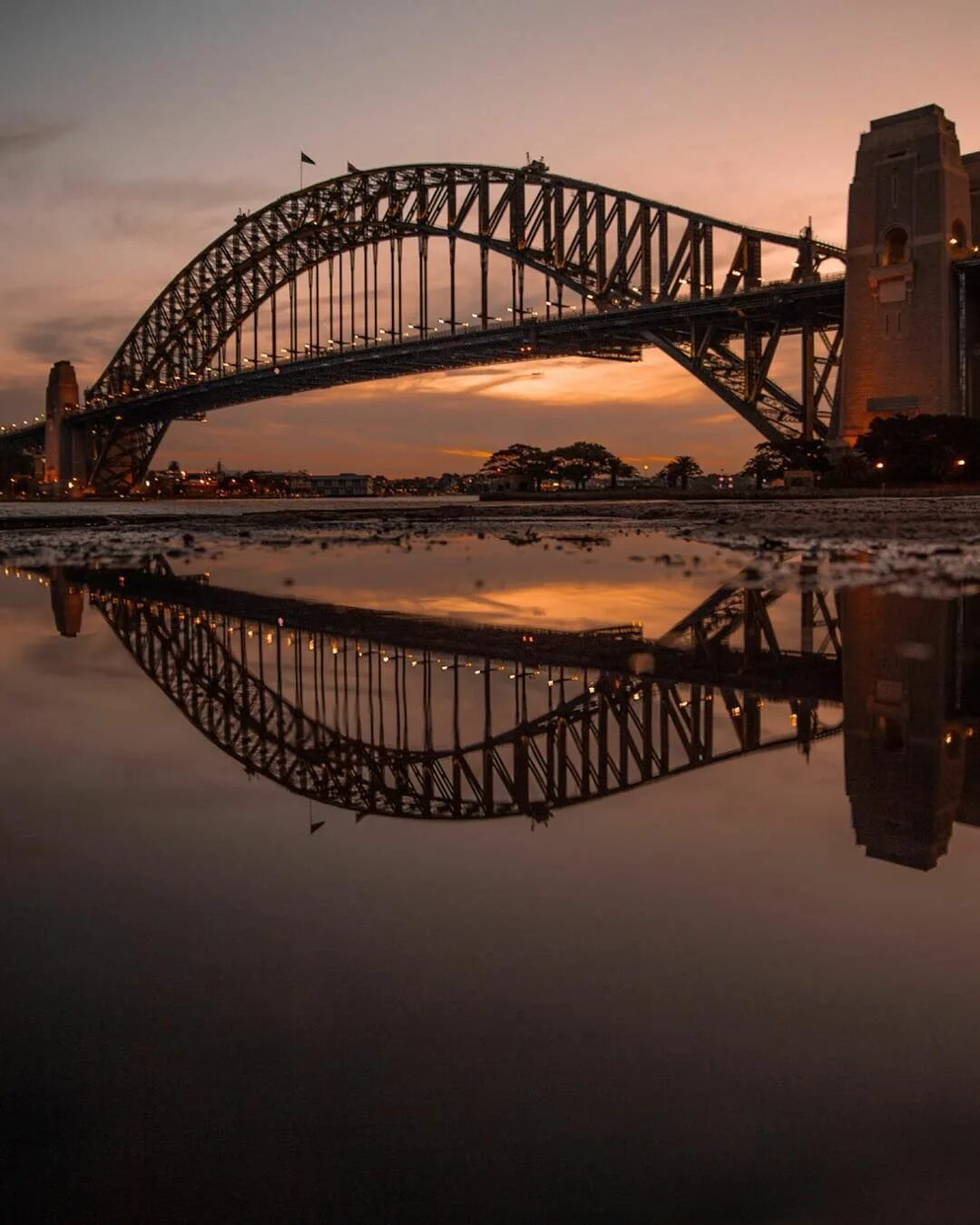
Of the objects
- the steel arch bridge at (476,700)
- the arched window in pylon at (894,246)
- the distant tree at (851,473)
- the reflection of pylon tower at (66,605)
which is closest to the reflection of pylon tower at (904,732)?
the steel arch bridge at (476,700)

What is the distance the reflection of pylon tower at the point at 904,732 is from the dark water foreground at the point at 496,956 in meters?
0.02

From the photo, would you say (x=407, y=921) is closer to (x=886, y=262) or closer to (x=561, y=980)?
(x=561, y=980)

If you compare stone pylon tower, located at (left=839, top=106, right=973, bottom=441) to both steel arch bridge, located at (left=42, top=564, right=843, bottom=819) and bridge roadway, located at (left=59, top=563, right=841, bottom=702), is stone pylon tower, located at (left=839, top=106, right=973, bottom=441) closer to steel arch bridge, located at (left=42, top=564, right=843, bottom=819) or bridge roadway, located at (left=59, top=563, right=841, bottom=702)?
bridge roadway, located at (left=59, top=563, right=841, bottom=702)

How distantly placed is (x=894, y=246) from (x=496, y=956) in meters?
47.0

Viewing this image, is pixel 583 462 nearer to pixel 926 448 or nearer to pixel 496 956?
pixel 926 448

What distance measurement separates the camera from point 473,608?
10156mm

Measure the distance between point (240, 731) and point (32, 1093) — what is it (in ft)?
10.2

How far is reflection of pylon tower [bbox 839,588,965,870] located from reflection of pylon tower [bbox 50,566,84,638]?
557cm

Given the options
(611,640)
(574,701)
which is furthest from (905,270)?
(574,701)

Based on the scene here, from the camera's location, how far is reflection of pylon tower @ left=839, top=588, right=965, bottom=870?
10.6 ft

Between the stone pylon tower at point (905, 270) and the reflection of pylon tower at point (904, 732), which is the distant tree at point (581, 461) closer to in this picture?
the stone pylon tower at point (905, 270)

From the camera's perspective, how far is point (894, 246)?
4428 centimetres

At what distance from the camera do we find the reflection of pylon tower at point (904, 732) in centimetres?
323

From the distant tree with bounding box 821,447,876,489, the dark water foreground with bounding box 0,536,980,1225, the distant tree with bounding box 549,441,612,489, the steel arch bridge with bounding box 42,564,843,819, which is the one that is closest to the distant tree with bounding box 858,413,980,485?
the distant tree with bounding box 821,447,876,489
